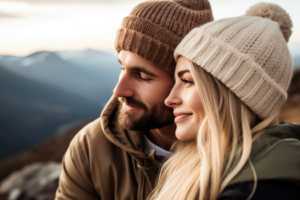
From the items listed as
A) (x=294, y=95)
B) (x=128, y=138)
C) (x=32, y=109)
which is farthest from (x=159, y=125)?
(x=32, y=109)

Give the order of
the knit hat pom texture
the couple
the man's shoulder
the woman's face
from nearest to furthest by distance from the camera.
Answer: the couple, the woman's face, the knit hat pom texture, the man's shoulder

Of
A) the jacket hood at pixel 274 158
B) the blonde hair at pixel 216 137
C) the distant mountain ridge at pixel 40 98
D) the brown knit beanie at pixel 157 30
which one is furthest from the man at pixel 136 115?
the distant mountain ridge at pixel 40 98

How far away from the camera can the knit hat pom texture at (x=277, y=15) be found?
1.67 metres

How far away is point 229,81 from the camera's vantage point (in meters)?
1.36

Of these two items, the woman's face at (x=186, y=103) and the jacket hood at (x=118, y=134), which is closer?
the woman's face at (x=186, y=103)

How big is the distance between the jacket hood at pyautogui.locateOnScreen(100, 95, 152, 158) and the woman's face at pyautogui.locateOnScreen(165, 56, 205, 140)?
0.62m

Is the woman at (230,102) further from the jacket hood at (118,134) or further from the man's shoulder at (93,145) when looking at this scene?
the man's shoulder at (93,145)

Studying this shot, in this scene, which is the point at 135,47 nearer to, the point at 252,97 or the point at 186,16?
the point at 186,16

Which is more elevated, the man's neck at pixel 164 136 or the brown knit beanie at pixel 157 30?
the brown knit beanie at pixel 157 30

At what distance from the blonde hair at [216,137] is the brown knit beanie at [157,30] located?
521mm

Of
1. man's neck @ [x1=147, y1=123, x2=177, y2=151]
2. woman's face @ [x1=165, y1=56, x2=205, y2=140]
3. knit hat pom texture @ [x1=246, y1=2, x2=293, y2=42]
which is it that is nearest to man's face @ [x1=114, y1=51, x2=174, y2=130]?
man's neck @ [x1=147, y1=123, x2=177, y2=151]

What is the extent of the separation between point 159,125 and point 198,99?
762 millimetres

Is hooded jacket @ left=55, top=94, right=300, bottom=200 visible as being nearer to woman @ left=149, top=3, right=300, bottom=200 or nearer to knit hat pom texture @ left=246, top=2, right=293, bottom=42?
woman @ left=149, top=3, right=300, bottom=200

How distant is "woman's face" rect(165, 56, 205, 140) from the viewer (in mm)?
1451
